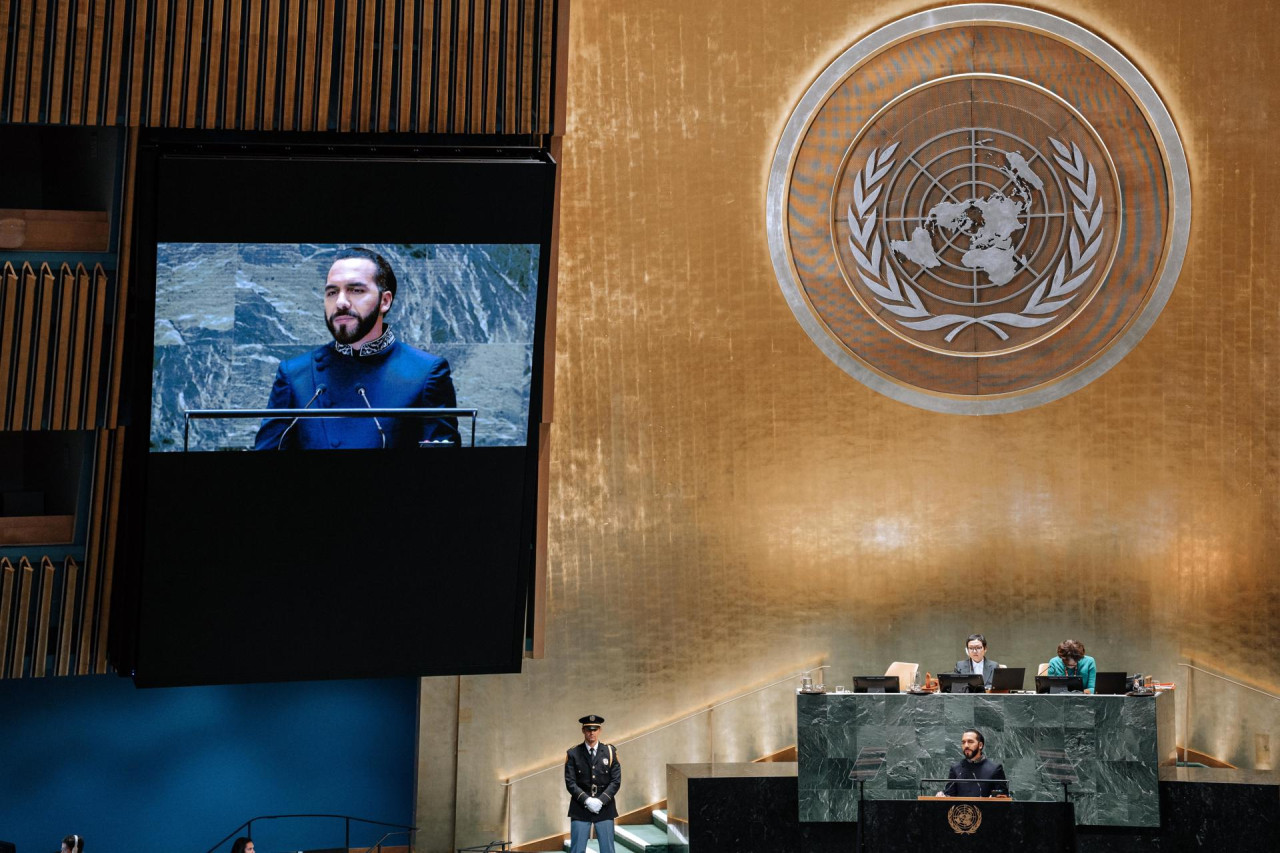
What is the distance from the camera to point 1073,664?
8.87 m

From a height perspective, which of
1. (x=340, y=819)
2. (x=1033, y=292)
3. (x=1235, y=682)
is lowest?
(x=340, y=819)

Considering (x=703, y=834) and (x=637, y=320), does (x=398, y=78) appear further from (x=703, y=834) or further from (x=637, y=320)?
(x=703, y=834)

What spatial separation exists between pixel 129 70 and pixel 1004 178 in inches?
247

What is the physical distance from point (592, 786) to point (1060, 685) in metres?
3.02

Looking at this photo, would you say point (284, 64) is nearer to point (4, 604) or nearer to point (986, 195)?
point (4, 604)

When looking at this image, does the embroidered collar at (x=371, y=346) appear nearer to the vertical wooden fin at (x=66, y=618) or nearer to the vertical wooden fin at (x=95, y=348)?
the vertical wooden fin at (x=95, y=348)

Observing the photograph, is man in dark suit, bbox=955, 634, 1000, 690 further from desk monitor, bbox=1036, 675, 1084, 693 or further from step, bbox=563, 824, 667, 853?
step, bbox=563, 824, 667, 853

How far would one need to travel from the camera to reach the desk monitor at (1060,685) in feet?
27.8

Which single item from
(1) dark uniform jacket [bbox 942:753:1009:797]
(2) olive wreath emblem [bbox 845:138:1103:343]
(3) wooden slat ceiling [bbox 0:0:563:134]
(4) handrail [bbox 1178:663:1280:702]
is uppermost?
(3) wooden slat ceiling [bbox 0:0:563:134]

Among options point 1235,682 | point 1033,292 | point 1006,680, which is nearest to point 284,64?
point 1033,292

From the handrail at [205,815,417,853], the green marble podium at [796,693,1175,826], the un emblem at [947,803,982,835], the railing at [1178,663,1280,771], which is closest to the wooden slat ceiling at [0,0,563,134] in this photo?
the green marble podium at [796,693,1175,826]

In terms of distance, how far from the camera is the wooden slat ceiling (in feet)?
27.5

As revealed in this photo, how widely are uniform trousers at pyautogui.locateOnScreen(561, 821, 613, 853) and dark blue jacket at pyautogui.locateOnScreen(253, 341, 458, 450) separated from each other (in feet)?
8.57

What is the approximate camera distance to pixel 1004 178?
10.4 meters
